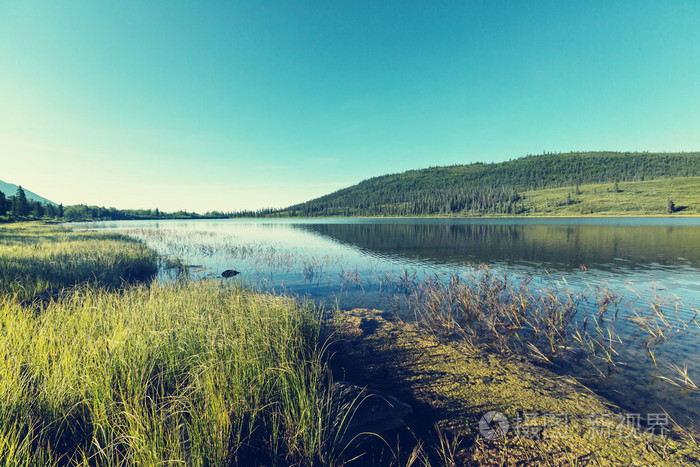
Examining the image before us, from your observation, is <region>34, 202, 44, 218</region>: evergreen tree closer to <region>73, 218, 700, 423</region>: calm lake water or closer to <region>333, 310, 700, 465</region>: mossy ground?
<region>73, 218, 700, 423</region>: calm lake water

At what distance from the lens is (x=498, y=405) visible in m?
5.58

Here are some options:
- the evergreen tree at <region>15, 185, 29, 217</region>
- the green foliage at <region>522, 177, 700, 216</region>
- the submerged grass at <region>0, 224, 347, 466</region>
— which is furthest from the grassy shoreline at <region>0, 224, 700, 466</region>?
the green foliage at <region>522, 177, 700, 216</region>

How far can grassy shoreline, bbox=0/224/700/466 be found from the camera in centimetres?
364

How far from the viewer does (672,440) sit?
4.65 m

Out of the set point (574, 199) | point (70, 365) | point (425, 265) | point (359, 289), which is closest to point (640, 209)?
point (574, 199)

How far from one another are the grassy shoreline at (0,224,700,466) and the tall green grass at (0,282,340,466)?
3 cm

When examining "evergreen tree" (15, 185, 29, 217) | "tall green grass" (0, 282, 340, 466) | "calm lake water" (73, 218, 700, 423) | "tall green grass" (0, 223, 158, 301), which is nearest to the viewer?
"tall green grass" (0, 282, 340, 466)

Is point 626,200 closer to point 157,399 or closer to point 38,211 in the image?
point 157,399

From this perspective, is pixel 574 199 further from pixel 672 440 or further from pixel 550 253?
pixel 672 440

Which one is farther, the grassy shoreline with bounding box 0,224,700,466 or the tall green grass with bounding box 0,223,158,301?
the tall green grass with bounding box 0,223,158,301

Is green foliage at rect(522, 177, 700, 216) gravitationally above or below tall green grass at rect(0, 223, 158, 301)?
above

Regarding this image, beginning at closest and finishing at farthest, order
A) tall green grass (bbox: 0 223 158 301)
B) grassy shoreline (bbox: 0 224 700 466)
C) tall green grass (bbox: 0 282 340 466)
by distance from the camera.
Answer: tall green grass (bbox: 0 282 340 466) < grassy shoreline (bbox: 0 224 700 466) < tall green grass (bbox: 0 223 158 301)

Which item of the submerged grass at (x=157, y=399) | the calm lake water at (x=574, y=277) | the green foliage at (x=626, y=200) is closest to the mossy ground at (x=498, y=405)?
the calm lake water at (x=574, y=277)

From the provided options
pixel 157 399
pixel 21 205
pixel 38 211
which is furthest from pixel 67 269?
pixel 38 211
